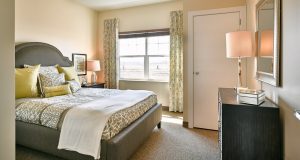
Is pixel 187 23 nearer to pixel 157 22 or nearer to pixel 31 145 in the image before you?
pixel 157 22

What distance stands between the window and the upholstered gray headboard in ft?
5.26

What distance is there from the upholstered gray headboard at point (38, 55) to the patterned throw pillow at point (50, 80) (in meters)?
0.50

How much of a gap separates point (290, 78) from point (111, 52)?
14.1ft

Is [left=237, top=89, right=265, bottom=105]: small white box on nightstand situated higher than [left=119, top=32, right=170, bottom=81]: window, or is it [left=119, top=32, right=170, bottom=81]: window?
[left=119, top=32, right=170, bottom=81]: window

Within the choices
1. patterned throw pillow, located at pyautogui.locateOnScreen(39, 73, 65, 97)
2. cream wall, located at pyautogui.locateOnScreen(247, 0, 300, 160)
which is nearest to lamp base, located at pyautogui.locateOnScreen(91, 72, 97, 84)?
patterned throw pillow, located at pyautogui.locateOnScreen(39, 73, 65, 97)

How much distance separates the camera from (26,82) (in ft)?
9.04

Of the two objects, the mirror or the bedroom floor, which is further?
the bedroom floor

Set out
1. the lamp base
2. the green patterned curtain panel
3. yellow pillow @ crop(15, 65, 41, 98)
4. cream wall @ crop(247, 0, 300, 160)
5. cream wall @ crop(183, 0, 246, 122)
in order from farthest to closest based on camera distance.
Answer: the lamp base
the green patterned curtain panel
cream wall @ crop(183, 0, 246, 122)
yellow pillow @ crop(15, 65, 41, 98)
cream wall @ crop(247, 0, 300, 160)

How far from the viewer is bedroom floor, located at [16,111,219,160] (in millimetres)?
2340

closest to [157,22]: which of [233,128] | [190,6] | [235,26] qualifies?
[190,6]

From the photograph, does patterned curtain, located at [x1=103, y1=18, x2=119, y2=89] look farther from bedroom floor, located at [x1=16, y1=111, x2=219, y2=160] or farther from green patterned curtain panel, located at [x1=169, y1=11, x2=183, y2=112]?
bedroom floor, located at [x1=16, y1=111, x2=219, y2=160]

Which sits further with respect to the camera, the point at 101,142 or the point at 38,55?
the point at 38,55

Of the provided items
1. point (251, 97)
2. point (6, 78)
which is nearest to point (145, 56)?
point (251, 97)

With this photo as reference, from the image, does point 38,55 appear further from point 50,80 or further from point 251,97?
point 251,97
